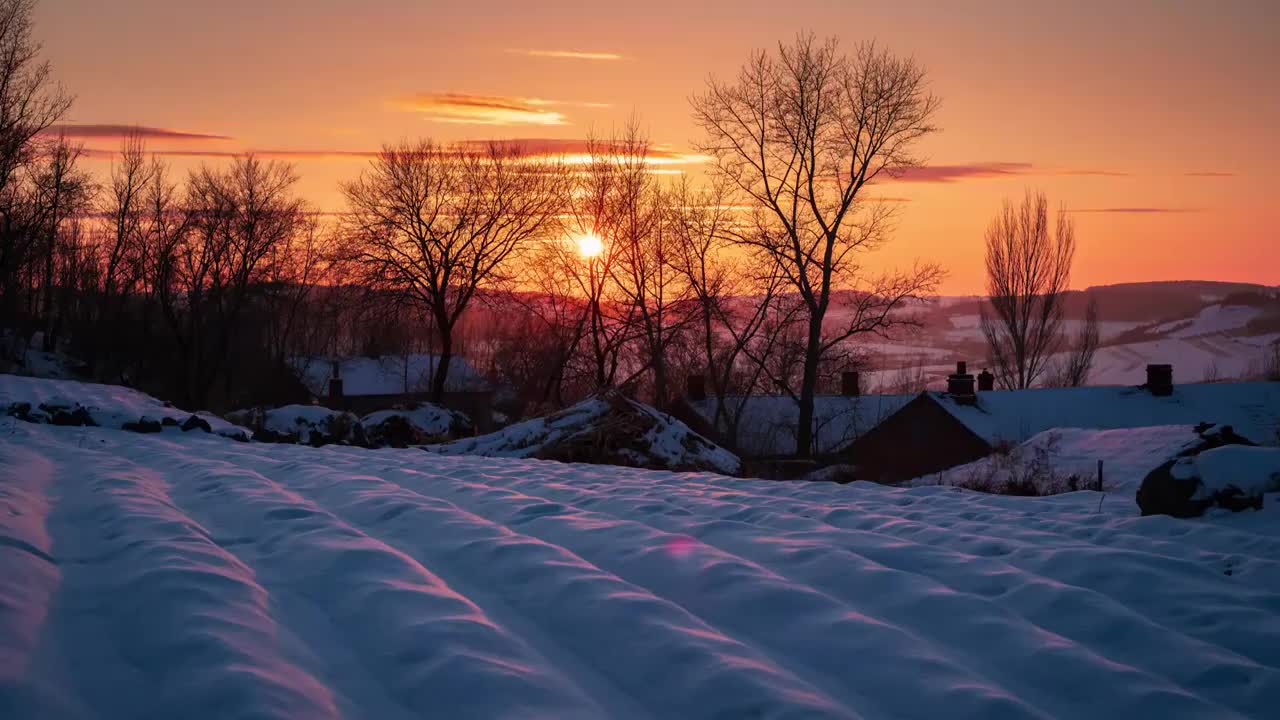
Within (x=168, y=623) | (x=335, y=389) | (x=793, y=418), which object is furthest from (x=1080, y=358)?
(x=168, y=623)

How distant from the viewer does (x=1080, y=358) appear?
63469mm

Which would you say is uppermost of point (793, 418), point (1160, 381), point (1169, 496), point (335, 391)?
point (1160, 381)

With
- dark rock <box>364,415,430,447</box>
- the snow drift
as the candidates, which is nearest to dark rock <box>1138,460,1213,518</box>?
the snow drift

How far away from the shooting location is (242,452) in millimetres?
10086

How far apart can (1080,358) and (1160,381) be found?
2910 cm

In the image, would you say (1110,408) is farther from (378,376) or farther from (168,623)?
(378,376)

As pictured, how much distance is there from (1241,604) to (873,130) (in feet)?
109

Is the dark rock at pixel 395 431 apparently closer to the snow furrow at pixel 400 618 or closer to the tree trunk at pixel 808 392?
the snow furrow at pixel 400 618

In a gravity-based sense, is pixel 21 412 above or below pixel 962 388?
below

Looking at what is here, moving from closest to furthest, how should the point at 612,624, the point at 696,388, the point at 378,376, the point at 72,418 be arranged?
the point at 612,624, the point at 72,418, the point at 696,388, the point at 378,376

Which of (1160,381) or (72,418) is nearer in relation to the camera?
(72,418)

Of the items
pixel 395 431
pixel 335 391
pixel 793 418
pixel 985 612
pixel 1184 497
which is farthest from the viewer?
pixel 335 391

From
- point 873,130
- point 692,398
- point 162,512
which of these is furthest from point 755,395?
point 162,512

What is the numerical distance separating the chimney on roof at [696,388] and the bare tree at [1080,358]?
94.8ft
